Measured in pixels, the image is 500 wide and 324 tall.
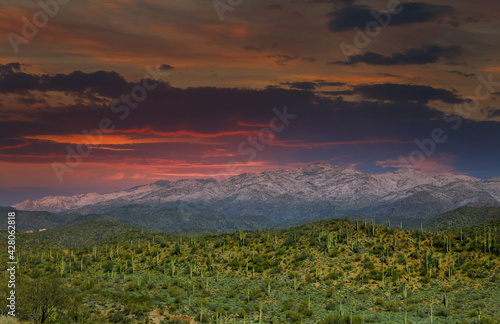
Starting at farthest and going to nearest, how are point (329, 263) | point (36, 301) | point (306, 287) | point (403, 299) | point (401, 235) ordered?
point (401, 235) → point (329, 263) → point (306, 287) → point (403, 299) → point (36, 301)

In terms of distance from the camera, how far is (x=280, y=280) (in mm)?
74000

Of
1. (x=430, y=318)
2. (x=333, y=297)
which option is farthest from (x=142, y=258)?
(x=430, y=318)

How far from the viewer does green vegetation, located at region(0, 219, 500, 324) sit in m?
52.8

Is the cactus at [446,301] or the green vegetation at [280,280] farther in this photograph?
the cactus at [446,301]

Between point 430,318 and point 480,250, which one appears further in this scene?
point 480,250

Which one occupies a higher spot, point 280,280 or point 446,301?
point 446,301

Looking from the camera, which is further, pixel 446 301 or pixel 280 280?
pixel 280 280

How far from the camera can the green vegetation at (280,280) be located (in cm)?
5284

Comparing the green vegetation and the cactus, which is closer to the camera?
the green vegetation

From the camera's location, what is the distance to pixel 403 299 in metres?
60.9

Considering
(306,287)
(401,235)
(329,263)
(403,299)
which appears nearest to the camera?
(403,299)

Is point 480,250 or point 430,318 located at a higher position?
point 480,250

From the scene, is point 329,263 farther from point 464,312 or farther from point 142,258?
point 142,258

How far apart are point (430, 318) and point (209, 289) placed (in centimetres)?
3609
